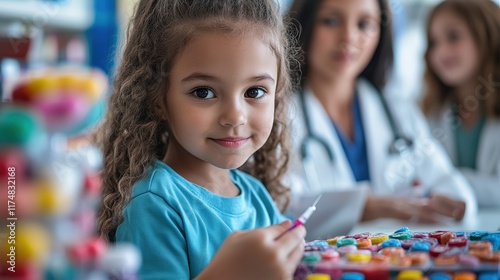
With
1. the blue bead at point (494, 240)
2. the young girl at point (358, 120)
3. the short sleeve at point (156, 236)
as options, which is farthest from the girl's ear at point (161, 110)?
the young girl at point (358, 120)

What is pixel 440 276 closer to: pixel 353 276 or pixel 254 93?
pixel 353 276

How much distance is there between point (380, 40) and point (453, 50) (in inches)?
8.2

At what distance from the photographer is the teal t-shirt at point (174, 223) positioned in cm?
68

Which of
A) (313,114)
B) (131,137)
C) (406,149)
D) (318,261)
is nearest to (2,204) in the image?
(318,261)

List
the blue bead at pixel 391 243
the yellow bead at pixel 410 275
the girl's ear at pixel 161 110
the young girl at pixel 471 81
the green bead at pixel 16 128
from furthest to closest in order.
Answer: the young girl at pixel 471 81
the girl's ear at pixel 161 110
the blue bead at pixel 391 243
the yellow bead at pixel 410 275
the green bead at pixel 16 128

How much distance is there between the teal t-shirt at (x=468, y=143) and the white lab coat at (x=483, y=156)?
0.01 m

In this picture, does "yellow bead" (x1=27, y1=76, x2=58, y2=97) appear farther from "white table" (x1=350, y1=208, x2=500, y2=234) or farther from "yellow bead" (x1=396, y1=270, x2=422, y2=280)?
"white table" (x1=350, y1=208, x2=500, y2=234)

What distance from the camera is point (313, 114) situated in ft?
4.98

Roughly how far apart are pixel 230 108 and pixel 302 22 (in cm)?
89

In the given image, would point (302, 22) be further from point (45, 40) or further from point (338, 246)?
point (338, 246)

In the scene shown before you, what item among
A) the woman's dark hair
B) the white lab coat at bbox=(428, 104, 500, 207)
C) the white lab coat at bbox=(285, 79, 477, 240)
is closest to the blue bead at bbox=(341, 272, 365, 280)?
the white lab coat at bbox=(285, 79, 477, 240)

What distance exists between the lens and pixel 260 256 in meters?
0.56

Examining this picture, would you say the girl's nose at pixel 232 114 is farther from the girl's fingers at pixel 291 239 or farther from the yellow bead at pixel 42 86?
the yellow bead at pixel 42 86

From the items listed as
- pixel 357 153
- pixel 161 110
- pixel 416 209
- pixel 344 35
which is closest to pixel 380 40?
pixel 344 35
